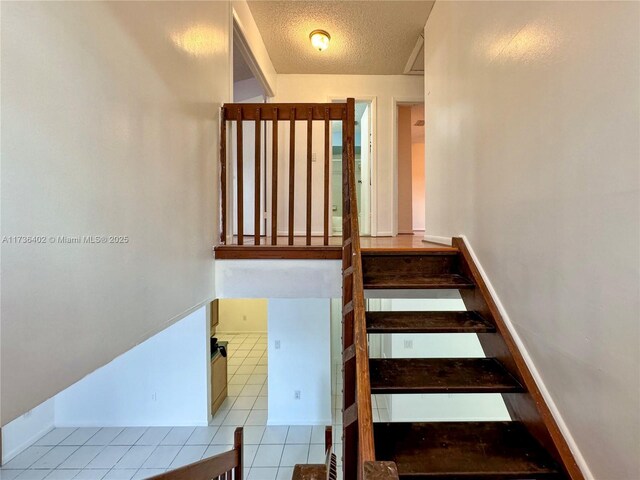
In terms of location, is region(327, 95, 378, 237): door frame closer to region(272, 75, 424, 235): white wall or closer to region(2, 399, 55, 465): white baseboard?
region(272, 75, 424, 235): white wall

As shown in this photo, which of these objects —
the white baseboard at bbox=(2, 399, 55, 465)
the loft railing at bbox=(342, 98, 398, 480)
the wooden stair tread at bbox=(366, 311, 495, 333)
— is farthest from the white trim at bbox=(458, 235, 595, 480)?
the white baseboard at bbox=(2, 399, 55, 465)

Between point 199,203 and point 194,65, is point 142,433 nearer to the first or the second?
point 199,203

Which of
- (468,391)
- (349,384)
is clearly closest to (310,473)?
(349,384)

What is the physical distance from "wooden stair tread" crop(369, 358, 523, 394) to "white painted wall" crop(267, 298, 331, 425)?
275 centimetres

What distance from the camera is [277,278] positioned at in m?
2.56

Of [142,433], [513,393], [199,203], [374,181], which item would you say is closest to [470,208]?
[513,393]

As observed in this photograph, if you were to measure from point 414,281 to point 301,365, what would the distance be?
2884 mm

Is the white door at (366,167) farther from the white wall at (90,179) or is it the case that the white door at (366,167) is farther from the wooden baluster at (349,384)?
the white wall at (90,179)

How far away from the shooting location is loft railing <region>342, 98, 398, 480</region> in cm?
102

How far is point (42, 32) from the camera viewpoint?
36.6 inches

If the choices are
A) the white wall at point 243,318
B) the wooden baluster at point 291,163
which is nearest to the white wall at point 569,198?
the wooden baluster at point 291,163

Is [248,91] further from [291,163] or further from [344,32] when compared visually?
[291,163]

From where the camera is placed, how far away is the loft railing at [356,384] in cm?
102

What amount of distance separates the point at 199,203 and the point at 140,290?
0.82 m
